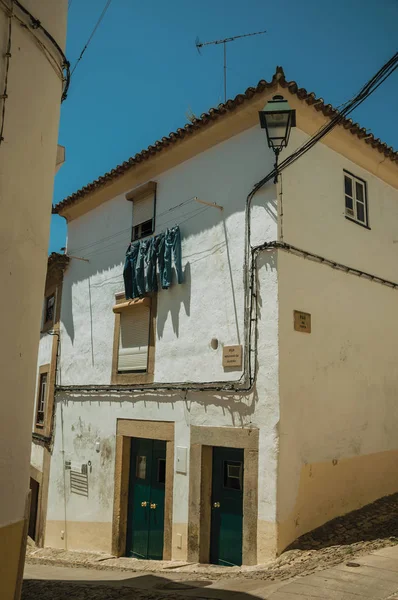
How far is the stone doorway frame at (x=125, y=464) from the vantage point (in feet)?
29.1

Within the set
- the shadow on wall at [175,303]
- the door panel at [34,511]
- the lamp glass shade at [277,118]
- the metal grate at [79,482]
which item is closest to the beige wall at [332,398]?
the lamp glass shade at [277,118]

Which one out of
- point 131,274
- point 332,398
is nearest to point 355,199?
point 332,398

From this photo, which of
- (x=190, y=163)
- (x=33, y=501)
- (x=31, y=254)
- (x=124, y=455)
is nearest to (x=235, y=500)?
(x=124, y=455)

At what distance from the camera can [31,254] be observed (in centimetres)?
505

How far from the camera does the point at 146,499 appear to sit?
953 cm

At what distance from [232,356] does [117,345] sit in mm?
3294

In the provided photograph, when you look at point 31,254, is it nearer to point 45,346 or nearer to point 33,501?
point 45,346

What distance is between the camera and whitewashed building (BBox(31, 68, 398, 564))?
7.67 metres

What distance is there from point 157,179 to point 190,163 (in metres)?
0.98

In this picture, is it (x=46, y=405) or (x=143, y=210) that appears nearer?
(x=143, y=210)

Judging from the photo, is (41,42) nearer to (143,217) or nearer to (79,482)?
(143,217)

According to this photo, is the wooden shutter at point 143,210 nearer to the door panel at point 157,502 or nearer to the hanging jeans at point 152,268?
the hanging jeans at point 152,268

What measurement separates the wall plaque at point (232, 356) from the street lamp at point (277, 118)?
2.96 m

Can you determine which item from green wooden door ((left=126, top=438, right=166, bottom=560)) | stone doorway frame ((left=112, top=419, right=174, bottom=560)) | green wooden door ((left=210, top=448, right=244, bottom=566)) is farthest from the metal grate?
green wooden door ((left=210, top=448, right=244, bottom=566))
